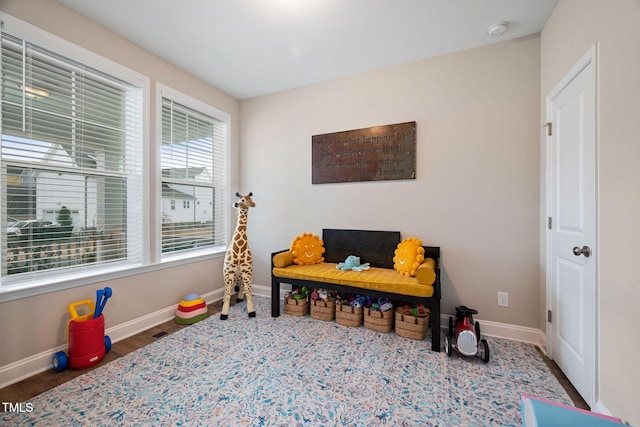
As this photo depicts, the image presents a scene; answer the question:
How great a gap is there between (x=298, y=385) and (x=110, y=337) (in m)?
1.72

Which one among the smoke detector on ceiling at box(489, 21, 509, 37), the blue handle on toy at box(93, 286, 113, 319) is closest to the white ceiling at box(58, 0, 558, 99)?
the smoke detector on ceiling at box(489, 21, 509, 37)

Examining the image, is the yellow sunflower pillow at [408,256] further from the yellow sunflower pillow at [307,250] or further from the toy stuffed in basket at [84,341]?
the toy stuffed in basket at [84,341]

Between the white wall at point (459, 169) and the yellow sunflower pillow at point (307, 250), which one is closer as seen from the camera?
the white wall at point (459, 169)

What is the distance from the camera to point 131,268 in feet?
7.59

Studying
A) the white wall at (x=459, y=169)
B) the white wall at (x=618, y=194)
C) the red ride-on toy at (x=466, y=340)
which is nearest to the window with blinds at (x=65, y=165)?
the white wall at (x=459, y=169)

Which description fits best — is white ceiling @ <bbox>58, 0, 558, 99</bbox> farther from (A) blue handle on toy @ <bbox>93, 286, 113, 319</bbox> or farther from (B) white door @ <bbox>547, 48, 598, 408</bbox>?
(A) blue handle on toy @ <bbox>93, 286, 113, 319</bbox>

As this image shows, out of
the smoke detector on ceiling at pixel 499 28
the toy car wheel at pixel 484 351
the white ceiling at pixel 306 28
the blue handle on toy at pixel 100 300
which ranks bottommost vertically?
the toy car wheel at pixel 484 351

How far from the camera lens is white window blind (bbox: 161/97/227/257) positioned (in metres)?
2.70

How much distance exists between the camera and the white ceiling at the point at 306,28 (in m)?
1.89

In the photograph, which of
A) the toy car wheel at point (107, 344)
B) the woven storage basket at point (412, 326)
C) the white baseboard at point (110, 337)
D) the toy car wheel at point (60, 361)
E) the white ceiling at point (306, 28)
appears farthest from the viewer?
the woven storage basket at point (412, 326)

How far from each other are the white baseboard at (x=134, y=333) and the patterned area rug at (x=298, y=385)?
0.34 ft

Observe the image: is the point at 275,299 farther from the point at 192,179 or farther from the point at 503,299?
the point at 503,299

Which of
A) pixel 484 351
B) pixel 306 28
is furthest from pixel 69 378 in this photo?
pixel 306 28

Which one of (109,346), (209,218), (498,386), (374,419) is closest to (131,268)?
(109,346)
